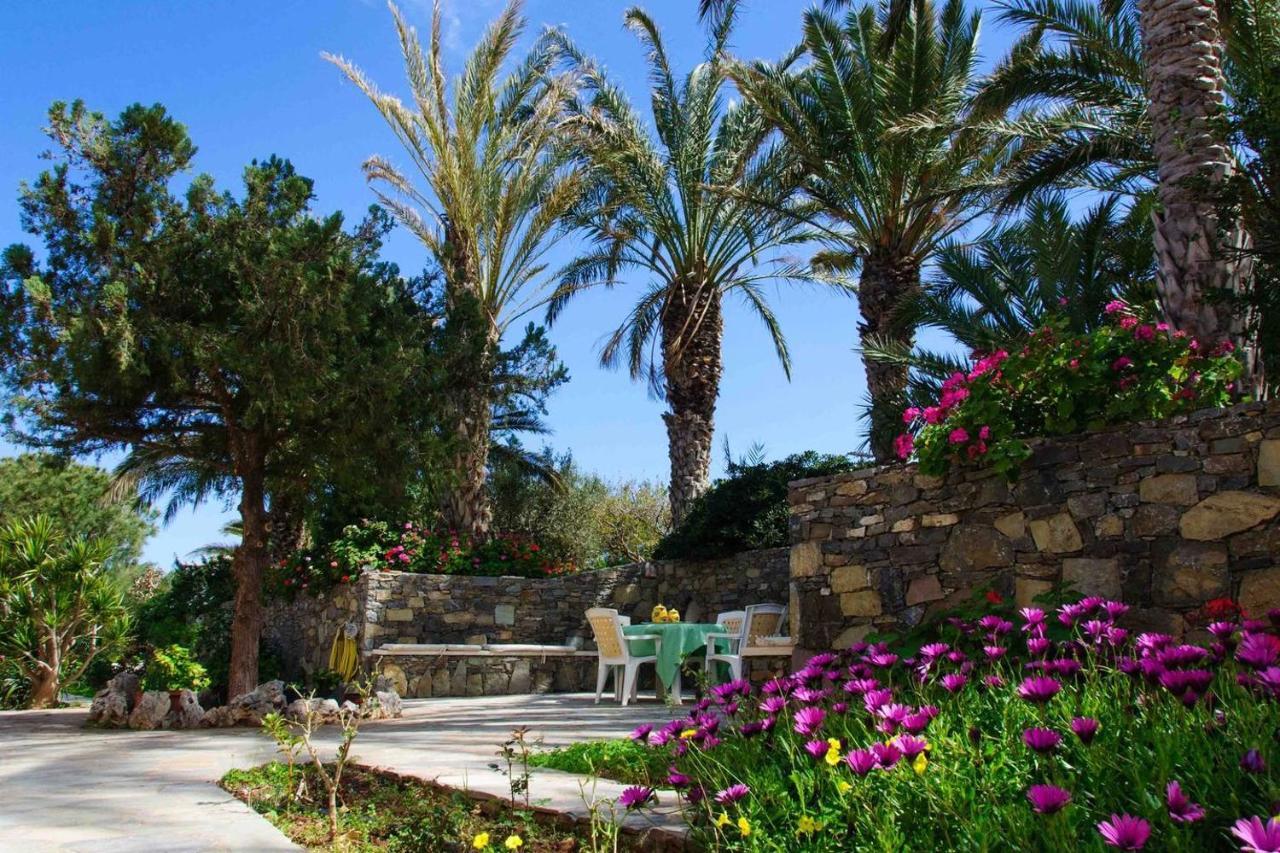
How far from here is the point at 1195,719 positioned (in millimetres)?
2115

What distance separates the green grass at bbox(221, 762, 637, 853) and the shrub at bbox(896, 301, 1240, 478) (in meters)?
3.73

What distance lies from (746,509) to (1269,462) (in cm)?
705

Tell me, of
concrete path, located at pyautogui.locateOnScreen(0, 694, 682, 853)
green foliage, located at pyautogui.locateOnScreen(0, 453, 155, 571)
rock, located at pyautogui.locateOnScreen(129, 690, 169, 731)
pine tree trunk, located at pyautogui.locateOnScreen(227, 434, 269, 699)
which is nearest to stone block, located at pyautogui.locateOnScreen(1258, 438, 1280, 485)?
concrete path, located at pyautogui.locateOnScreen(0, 694, 682, 853)

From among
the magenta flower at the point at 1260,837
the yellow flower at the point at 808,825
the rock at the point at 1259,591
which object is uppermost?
the rock at the point at 1259,591

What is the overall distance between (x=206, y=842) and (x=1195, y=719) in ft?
9.83

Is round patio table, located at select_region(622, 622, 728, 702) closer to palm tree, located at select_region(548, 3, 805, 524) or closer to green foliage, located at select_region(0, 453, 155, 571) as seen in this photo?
palm tree, located at select_region(548, 3, 805, 524)

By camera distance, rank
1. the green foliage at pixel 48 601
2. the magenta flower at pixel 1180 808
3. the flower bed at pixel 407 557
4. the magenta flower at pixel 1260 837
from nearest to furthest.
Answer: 1. the magenta flower at pixel 1260 837
2. the magenta flower at pixel 1180 808
3. the green foliage at pixel 48 601
4. the flower bed at pixel 407 557

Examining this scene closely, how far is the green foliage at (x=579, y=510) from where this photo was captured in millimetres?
17359

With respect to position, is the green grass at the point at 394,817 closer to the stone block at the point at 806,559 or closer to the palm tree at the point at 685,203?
the stone block at the point at 806,559

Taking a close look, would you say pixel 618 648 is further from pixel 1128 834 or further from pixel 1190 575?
pixel 1128 834

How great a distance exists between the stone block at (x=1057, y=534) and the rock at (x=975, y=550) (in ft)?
0.62

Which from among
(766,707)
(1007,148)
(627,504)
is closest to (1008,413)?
(766,707)

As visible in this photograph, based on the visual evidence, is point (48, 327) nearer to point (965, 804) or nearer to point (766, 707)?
point (766, 707)

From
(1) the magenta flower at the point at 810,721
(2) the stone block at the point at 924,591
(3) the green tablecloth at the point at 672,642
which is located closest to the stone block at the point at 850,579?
(2) the stone block at the point at 924,591
